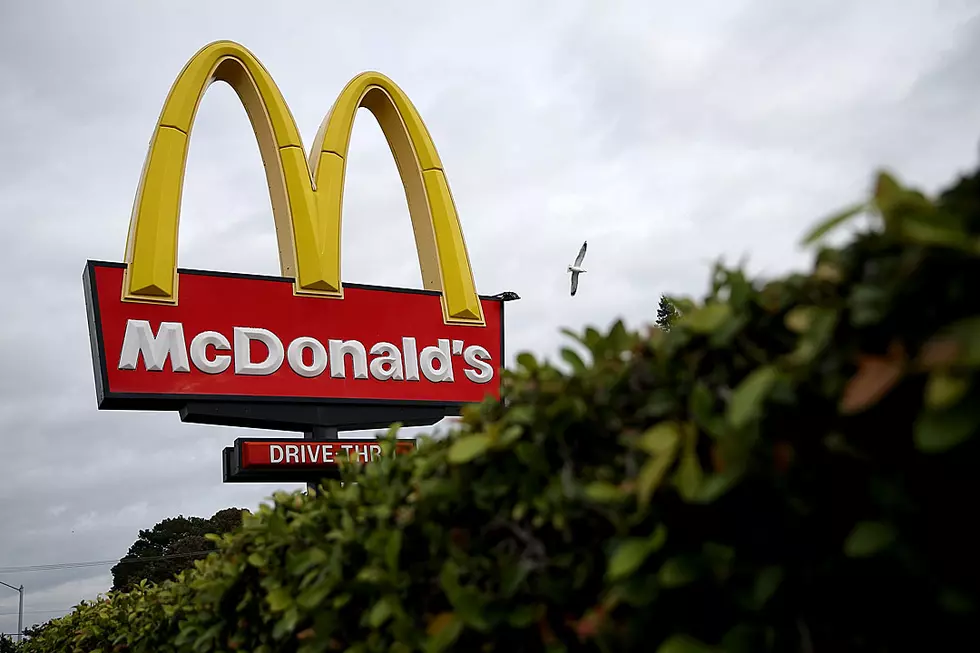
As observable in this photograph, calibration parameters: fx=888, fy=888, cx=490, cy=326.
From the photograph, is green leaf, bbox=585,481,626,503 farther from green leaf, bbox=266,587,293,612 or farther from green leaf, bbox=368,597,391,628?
green leaf, bbox=266,587,293,612

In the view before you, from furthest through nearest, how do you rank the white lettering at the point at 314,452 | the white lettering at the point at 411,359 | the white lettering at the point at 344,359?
1. the white lettering at the point at 411,359
2. the white lettering at the point at 344,359
3. the white lettering at the point at 314,452

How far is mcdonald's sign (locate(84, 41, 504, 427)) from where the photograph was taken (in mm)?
10414

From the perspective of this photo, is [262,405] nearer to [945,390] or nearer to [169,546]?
[945,390]

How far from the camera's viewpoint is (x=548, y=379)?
7.00 feet

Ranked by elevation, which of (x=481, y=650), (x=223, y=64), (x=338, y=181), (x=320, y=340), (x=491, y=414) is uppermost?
(x=223, y=64)

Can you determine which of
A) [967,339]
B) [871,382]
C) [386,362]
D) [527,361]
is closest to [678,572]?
[871,382]

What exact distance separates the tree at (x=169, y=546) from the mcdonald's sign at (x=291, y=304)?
29275mm

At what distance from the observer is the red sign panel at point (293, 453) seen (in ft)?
35.5

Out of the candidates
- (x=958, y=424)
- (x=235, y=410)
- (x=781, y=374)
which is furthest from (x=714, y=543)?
(x=235, y=410)

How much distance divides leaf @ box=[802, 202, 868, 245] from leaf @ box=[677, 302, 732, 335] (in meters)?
0.30

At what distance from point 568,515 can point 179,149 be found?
10.1 metres

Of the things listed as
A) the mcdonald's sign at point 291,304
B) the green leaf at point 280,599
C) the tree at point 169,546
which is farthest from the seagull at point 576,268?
the tree at point 169,546

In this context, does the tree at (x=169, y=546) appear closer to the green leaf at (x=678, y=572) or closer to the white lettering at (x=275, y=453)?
the white lettering at (x=275, y=453)

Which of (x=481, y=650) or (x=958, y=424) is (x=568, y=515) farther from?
(x=958, y=424)
